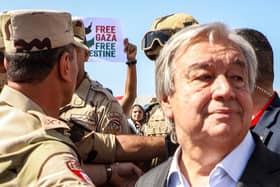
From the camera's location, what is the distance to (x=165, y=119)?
107 inches

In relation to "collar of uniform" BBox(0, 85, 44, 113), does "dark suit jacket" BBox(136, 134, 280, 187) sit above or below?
below

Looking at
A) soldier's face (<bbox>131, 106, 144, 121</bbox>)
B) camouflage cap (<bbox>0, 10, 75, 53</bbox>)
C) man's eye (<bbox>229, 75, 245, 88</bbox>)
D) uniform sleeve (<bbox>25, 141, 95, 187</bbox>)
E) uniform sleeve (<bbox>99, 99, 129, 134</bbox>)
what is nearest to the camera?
uniform sleeve (<bbox>25, 141, 95, 187</bbox>)

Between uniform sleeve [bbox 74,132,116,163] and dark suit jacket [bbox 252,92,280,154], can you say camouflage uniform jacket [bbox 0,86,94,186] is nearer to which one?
uniform sleeve [bbox 74,132,116,163]

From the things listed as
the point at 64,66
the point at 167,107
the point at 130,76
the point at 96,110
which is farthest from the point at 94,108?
the point at 167,107

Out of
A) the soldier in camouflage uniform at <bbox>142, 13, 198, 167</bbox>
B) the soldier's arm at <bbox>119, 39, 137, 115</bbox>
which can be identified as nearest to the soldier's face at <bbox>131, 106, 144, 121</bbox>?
the soldier's arm at <bbox>119, 39, 137, 115</bbox>

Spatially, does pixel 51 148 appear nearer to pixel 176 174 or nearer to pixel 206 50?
pixel 176 174

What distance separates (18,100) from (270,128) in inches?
47.3

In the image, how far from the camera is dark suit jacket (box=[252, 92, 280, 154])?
9.55ft

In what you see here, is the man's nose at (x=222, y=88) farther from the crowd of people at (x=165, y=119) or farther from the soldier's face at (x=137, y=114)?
the soldier's face at (x=137, y=114)

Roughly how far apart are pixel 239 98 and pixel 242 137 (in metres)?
0.15


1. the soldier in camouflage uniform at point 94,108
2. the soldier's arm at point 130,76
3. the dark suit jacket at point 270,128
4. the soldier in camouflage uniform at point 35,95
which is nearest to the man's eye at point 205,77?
the soldier in camouflage uniform at point 35,95

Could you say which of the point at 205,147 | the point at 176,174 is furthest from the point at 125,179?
the point at 205,147

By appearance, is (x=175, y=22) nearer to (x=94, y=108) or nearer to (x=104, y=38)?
(x=94, y=108)

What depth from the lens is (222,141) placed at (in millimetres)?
2305
